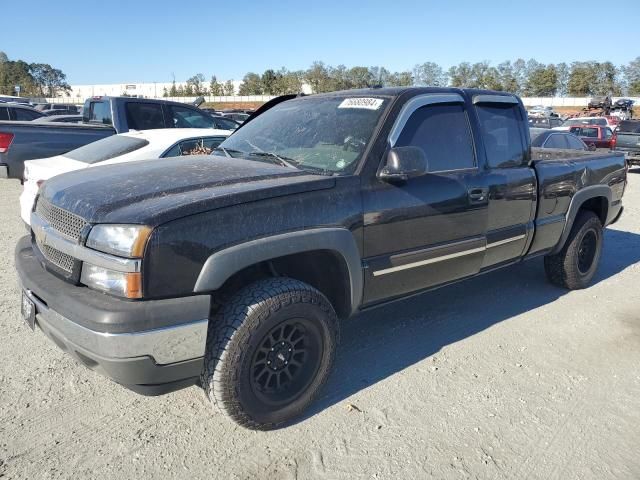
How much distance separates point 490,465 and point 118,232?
7.24ft

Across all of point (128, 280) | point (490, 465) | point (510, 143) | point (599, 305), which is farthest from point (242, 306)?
point (599, 305)

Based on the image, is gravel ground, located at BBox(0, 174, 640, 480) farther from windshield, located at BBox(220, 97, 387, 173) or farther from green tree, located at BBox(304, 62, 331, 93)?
green tree, located at BBox(304, 62, 331, 93)

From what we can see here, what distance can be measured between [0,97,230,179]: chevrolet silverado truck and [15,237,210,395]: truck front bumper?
609 centimetres

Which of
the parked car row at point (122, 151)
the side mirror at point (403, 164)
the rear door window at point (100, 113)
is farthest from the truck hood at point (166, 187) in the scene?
the rear door window at point (100, 113)

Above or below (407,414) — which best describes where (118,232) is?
above

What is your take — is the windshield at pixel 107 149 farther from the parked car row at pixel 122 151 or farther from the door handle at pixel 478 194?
the door handle at pixel 478 194

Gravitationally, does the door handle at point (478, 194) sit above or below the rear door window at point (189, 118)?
below

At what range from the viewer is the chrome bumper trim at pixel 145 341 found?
2.34m

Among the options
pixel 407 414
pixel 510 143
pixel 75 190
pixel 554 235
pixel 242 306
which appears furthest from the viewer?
pixel 554 235

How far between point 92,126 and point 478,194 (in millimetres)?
6660

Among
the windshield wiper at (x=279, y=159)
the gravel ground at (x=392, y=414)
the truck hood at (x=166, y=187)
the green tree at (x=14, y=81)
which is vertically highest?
the green tree at (x=14, y=81)

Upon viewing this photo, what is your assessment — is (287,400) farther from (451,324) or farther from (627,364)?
(627,364)

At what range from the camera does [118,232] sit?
2.41 metres

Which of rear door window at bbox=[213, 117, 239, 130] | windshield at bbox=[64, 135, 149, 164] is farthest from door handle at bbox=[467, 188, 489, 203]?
rear door window at bbox=[213, 117, 239, 130]
